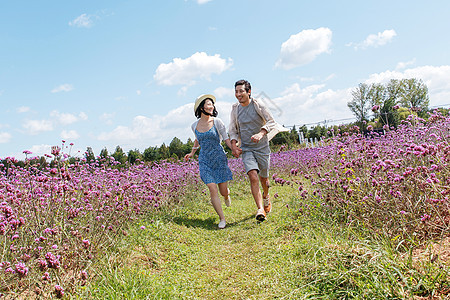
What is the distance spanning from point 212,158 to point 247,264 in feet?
7.48

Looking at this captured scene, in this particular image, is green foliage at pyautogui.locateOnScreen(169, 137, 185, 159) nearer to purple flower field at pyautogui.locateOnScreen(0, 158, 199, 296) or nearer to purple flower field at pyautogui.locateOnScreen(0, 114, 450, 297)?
purple flower field at pyautogui.locateOnScreen(0, 158, 199, 296)

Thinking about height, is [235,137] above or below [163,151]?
below

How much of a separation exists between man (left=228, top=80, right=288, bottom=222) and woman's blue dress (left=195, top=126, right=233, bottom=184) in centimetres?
29

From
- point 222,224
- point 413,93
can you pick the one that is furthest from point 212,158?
point 413,93

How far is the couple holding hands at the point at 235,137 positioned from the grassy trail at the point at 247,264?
2.54 feet

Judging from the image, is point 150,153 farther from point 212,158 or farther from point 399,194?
point 399,194

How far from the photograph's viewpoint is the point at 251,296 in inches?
108

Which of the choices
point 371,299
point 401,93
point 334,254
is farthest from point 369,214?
point 401,93

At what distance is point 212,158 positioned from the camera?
18.0 feet

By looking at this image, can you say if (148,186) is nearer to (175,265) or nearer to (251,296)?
(175,265)

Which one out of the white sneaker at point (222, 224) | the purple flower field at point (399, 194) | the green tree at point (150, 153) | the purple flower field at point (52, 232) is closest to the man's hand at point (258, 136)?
the purple flower field at point (399, 194)

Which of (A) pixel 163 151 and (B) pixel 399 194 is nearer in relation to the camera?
(B) pixel 399 194

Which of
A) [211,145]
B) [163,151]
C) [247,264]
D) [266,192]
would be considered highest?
[163,151]

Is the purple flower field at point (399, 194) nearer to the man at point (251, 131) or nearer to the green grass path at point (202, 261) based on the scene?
the green grass path at point (202, 261)
